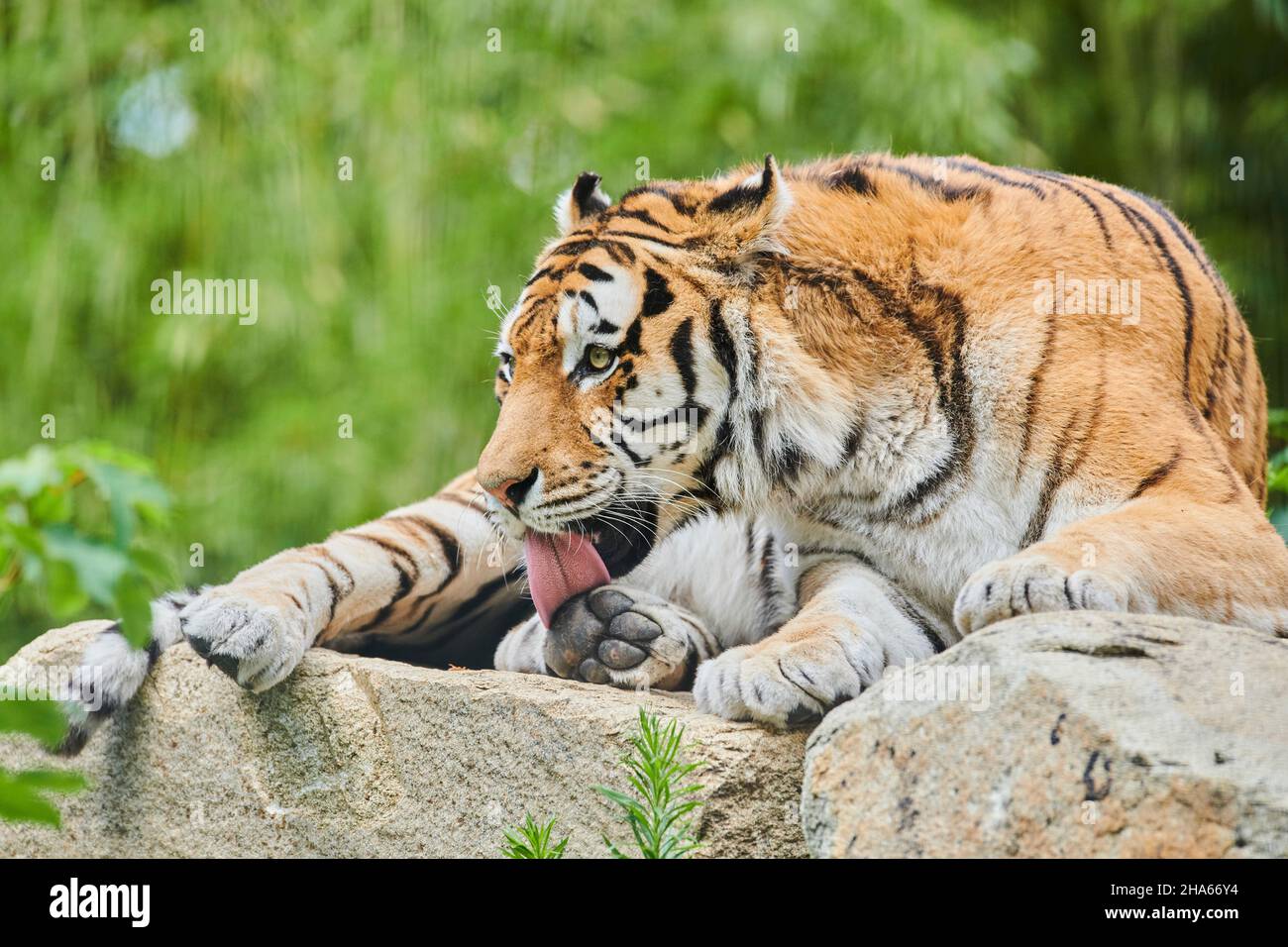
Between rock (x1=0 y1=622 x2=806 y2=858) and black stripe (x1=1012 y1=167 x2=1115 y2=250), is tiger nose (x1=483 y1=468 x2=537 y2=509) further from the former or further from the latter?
black stripe (x1=1012 y1=167 x2=1115 y2=250)

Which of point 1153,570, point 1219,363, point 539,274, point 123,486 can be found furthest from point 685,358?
point 123,486

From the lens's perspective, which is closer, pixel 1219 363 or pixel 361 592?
pixel 1219 363

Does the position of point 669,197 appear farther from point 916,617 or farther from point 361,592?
point 361,592

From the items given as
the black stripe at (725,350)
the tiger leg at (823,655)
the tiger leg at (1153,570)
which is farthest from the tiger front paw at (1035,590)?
the black stripe at (725,350)

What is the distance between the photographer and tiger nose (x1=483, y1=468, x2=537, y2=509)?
2340 millimetres

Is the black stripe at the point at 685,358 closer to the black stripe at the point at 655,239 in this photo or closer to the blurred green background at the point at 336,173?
the black stripe at the point at 655,239

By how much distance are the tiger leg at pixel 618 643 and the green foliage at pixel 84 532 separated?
1.18 metres

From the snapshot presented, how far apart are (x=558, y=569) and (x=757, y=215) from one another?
75 cm

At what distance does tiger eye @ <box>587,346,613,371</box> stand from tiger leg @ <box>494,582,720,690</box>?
0.45m

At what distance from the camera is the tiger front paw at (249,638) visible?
238cm

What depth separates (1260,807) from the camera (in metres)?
1.42

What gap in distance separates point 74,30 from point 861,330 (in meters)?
4.67

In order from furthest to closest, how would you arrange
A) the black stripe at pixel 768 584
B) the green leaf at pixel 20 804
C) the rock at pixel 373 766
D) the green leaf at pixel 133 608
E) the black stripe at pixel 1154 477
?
the black stripe at pixel 768 584 → the black stripe at pixel 1154 477 → the rock at pixel 373 766 → the green leaf at pixel 133 608 → the green leaf at pixel 20 804

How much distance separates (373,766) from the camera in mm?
2295
